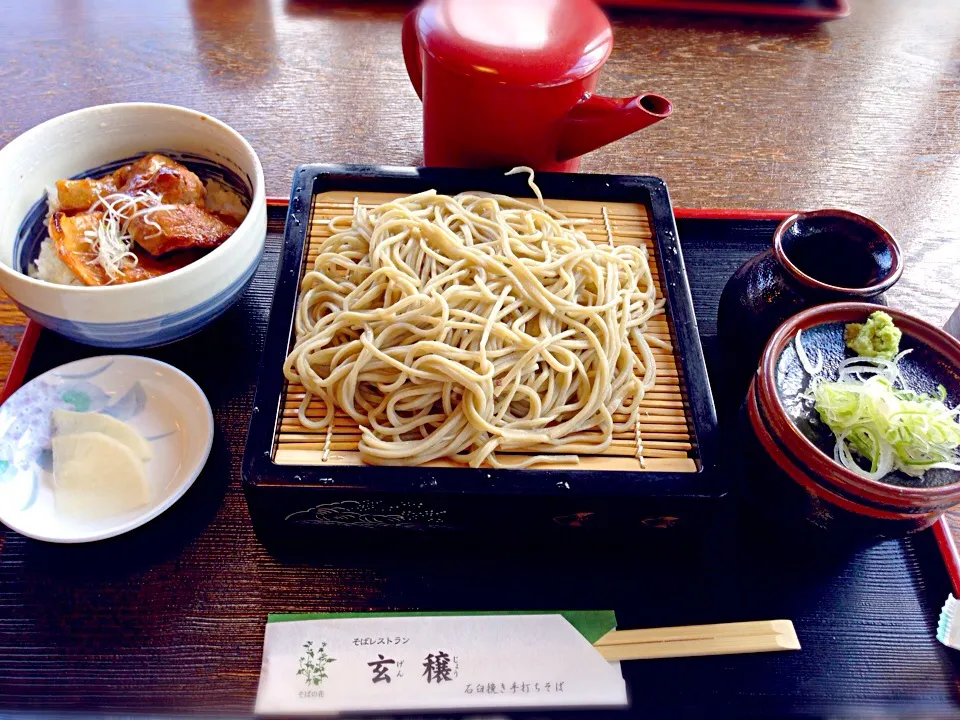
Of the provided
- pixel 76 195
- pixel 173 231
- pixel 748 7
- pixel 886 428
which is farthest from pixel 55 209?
pixel 748 7

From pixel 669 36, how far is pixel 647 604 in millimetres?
2151

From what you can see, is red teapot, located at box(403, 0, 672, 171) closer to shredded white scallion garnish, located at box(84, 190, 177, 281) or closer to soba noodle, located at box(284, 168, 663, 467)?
soba noodle, located at box(284, 168, 663, 467)

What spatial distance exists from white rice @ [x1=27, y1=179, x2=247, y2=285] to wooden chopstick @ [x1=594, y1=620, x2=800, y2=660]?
3.84ft

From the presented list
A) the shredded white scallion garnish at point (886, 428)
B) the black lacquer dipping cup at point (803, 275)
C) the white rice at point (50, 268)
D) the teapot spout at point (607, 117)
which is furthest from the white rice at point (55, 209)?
the shredded white scallion garnish at point (886, 428)

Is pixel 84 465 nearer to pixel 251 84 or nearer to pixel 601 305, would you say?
pixel 601 305

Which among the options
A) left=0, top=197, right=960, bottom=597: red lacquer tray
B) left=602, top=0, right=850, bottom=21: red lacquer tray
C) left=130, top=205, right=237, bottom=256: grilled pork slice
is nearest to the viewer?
left=0, top=197, right=960, bottom=597: red lacquer tray

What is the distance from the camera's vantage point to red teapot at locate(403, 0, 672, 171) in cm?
149

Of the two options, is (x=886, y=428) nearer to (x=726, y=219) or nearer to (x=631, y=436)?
(x=631, y=436)

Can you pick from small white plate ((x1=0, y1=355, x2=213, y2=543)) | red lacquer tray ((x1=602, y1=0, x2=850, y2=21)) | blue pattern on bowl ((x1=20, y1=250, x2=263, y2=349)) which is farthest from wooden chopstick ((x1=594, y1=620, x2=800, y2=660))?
red lacquer tray ((x1=602, y1=0, x2=850, y2=21))

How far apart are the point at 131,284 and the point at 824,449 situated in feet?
4.05

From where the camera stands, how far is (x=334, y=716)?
1094 mm

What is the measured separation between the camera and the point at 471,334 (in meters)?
1.34

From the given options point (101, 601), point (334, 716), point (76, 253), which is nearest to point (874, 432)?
point (334, 716)

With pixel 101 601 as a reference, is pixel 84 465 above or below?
above
